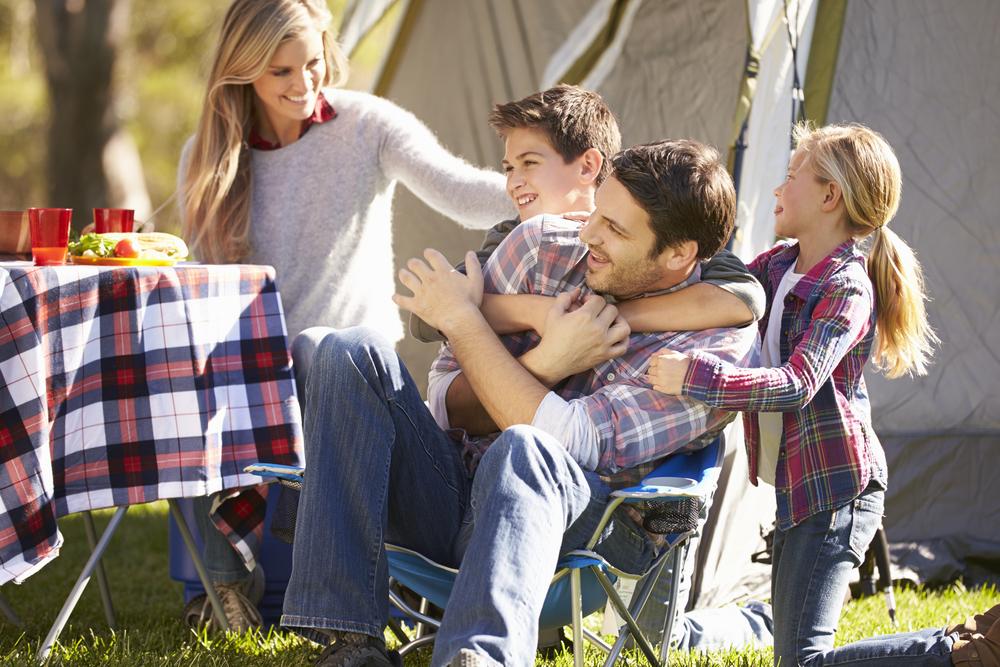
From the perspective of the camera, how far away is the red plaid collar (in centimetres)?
330

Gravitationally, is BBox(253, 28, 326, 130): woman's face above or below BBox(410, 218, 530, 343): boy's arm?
above

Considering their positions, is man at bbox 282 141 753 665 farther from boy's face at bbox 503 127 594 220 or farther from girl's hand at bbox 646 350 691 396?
boy's face at bbox 503 127 594 220

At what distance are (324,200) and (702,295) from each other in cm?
132

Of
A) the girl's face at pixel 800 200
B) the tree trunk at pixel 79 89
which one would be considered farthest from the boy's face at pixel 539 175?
the tree trunk at pixel 79 89

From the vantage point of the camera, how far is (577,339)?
2.23 metres

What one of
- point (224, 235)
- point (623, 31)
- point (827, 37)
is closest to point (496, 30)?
point (623, 31)


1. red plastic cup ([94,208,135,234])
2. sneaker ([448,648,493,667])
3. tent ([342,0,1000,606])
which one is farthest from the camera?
tent ([342,0,1000,606])

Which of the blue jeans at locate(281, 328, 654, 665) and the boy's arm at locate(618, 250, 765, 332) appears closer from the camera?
the blue jeans at locate(281, 328, 654, 665)

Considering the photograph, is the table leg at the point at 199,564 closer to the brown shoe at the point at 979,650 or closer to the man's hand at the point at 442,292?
the man's hand at the point at 442,292

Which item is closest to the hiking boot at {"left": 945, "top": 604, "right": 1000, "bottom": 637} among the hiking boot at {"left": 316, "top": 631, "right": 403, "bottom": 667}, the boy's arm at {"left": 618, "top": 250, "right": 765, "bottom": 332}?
the boy's arm at {"left": 618, "top": 250, "right": 765, "bottom": 332}

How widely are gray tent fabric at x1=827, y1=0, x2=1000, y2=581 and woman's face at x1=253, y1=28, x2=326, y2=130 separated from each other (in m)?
1.51

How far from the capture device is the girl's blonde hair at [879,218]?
244 centimetres

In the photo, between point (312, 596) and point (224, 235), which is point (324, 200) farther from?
point (312, 596)

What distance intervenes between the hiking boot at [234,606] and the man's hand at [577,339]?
1.07 metres
